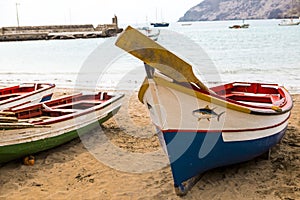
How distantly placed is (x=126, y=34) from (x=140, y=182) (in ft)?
7.74

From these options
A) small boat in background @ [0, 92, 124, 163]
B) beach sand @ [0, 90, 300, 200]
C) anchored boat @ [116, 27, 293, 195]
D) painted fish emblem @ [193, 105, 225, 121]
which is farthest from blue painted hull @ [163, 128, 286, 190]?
small boat in background @ [0, 92, 124, 163]

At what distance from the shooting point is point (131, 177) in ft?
16.8

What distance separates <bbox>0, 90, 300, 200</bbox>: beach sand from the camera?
4.51 metres

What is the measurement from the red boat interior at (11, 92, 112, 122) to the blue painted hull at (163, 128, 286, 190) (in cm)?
283

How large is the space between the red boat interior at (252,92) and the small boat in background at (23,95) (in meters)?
4.26

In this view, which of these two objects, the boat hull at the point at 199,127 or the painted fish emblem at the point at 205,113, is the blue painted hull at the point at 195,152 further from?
the painted fish emblem at the point at 205,113

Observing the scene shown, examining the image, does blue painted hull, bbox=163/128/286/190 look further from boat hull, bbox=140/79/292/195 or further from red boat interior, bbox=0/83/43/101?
red boat interior, bbox=0/83/43/101

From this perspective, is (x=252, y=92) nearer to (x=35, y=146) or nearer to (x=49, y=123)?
(x=49, y=123)

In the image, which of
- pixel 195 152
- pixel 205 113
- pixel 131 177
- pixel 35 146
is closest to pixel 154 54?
pixel 205 113

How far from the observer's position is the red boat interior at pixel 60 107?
21.6 feet

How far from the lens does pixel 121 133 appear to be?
23.8 ft

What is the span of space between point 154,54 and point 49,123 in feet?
8.95

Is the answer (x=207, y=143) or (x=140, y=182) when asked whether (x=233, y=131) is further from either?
(x=140, y=182)

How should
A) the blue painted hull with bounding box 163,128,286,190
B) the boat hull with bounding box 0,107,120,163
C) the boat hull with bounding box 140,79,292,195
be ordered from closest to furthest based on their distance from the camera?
the boat hull with bounding box 140,79,292,195, the blue painted hull with bounding box 163,128,286,190, the boat hull with bounding box 0,107,120,163
